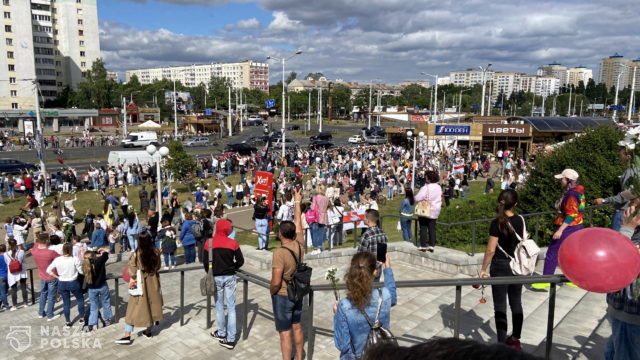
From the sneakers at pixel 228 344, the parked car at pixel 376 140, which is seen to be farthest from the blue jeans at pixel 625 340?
the parked car at pixel 376 140

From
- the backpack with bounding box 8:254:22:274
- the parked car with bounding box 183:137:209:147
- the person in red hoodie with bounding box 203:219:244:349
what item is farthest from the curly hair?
the parked car with bounding box 183:137:209:147

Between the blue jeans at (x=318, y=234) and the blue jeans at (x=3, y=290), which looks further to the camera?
the blue jeans at (x=318, y=234)

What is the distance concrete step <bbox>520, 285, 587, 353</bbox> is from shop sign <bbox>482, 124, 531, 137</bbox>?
117 feet

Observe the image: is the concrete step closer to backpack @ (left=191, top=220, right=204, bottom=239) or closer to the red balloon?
the red balloon

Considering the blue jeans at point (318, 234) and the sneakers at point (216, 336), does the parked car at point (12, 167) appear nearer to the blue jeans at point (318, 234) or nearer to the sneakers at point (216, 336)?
the blue jeans at point (318, 234)

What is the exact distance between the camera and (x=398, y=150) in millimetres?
39250

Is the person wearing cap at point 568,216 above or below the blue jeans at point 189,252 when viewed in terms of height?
above

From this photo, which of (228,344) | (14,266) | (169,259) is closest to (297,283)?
(228,344)

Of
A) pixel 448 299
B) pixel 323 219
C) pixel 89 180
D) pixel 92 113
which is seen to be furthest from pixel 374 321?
pixel 92 113

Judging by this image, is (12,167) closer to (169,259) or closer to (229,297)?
(169,259)

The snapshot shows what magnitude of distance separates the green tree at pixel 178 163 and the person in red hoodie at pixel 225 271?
2205 centimetres

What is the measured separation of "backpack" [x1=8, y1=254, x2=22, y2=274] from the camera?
9.34 meters

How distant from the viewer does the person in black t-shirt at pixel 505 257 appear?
5.09m

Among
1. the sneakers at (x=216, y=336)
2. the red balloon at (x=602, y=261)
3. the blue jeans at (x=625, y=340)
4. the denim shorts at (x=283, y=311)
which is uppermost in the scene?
the red balloon at (x=602, y=261)
